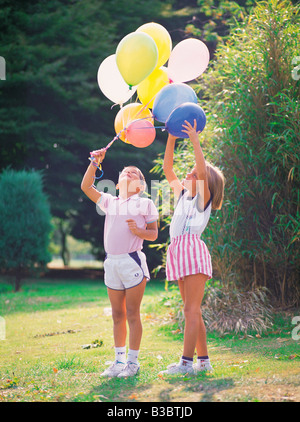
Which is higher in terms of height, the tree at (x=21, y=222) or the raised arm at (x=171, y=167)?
the raised arm at (x=171, y=167)

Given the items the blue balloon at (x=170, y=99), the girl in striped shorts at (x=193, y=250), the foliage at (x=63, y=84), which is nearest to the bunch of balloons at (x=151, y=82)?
the blue balloon at (x=170, y=99)

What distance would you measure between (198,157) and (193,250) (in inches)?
23.9

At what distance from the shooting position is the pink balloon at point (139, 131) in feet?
12.2

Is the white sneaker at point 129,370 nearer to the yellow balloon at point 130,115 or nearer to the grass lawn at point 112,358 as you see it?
the grass lawn at point 112,358

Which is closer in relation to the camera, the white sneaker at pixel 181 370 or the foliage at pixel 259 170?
the white sneaker at pixel 181 370

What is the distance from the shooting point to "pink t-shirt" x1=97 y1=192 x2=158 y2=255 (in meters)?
3.42

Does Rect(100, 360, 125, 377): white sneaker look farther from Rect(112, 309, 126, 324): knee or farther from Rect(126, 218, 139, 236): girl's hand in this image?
Rect(126, 218, 139, 236): girl's hand

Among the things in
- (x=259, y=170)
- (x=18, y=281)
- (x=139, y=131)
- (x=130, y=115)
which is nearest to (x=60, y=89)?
(x=18, y=281)

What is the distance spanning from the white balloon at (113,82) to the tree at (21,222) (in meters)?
6.39

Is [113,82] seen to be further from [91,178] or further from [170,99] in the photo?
[91,178]

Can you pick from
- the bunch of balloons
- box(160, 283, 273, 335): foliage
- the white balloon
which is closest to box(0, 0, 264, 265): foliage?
box(160, 283, 273, 335): foliage

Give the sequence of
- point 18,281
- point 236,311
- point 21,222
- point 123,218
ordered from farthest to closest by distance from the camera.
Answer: point 18,281 → point 21,222 → point 236,311 → point 123,218

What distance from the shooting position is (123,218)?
136 inches

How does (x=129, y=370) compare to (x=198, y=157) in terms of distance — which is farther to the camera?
(x=129, y=370)
